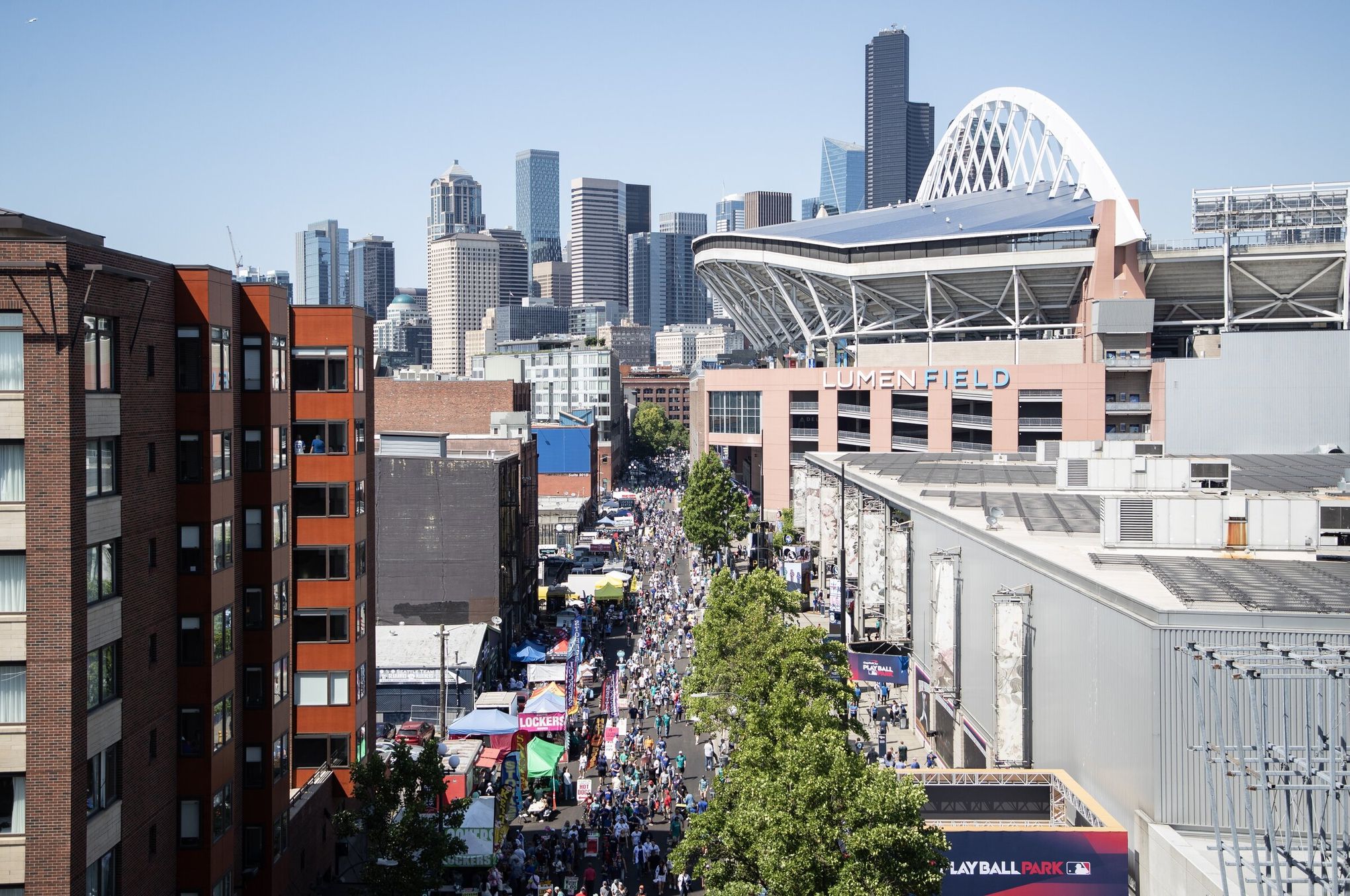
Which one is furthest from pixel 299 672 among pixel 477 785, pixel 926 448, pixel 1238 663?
Result: pixel 926 448

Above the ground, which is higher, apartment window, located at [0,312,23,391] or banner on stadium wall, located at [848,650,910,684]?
apartment window, located at [0,312,23,391]

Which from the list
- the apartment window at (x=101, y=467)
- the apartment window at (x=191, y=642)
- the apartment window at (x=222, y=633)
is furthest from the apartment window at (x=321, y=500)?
the apartment window at (x=101, y=467)

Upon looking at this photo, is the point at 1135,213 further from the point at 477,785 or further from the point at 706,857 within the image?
the point at 706,857

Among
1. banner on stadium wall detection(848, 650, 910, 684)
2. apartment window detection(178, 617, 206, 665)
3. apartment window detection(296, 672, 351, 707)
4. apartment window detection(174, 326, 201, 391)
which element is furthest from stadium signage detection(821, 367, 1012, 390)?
apartment window detection(178, 617, 206, 665)

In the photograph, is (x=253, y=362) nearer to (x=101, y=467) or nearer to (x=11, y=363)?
(x=101, y=467)

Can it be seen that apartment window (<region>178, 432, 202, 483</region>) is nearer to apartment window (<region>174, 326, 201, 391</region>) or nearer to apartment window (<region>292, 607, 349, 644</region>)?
apartment window (<region>174, 326, 201, 391</region>)

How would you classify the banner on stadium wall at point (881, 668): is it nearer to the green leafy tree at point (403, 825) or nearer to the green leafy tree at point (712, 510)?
the green leafy tree at point (403, 825)

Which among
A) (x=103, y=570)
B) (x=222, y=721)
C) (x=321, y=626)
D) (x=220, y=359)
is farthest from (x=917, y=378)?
(x=103, y=570)
